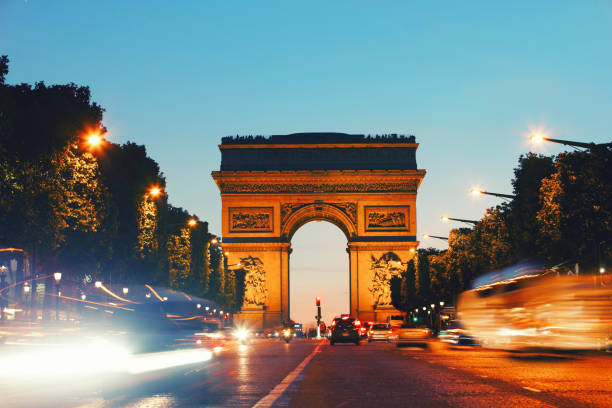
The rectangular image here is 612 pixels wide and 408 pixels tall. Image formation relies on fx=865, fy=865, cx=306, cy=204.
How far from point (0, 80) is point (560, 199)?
26.5 meters

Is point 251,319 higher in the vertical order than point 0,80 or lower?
lower

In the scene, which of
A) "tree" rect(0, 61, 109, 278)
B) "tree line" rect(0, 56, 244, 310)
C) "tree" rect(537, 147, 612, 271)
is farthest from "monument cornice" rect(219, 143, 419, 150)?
"tree" rect(537, 147, 612, 271)

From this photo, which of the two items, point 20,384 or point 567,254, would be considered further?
point 567,254

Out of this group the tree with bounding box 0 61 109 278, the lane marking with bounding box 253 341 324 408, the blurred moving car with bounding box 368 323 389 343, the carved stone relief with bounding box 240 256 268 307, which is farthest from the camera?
the carved stone relief with bounding box 240 256 268 307

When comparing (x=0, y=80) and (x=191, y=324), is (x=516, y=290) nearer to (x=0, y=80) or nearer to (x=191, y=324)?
(x=191, y=324)

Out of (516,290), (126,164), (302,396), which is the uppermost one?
(126,164)

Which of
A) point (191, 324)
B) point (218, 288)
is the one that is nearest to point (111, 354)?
point (191, 324)

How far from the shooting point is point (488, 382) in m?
17.0

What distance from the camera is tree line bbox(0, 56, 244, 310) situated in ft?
136

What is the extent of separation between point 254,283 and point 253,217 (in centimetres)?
734

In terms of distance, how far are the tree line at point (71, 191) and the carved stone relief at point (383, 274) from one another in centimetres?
3556

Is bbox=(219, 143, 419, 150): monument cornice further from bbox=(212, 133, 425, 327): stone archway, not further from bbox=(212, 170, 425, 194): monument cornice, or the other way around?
bbox=(212, 170, 425, 194): monument cornice

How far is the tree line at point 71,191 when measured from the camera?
41.6m

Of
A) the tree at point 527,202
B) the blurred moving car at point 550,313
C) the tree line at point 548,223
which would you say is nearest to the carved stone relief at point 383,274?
the tree line at point 548,223
